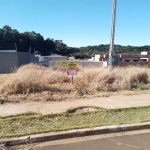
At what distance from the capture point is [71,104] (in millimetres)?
6039

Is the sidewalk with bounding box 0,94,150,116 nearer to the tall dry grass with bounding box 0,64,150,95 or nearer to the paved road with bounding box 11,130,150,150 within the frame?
the tall dry grass with bounding box 0,64,150,95

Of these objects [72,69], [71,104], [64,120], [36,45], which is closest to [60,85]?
[72,69]

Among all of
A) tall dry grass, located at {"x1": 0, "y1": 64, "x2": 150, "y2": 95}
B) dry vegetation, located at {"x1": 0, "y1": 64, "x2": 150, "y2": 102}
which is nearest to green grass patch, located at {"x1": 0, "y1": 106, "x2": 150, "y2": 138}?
dry vegetation, located at {"x1": 0, "y1": 64, "x2": 150, "y2": 102}

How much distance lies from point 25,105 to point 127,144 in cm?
370

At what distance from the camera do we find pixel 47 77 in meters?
9.54

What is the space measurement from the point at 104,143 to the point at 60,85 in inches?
229

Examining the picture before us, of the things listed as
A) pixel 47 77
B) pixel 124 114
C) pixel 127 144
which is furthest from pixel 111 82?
pixel 127 144

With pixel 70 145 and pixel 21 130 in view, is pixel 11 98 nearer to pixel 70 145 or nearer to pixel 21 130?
pixel 21 130

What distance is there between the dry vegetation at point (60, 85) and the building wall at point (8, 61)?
33.6ft

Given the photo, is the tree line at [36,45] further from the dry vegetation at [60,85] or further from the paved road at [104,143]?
the paved road at [104,143]

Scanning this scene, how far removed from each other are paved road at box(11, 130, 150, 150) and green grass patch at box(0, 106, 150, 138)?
1.27 feet

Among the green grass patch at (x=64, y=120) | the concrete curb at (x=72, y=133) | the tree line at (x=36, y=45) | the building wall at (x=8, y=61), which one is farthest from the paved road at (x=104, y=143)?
the tree line at (x=36, y=45)

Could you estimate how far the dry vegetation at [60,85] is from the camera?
22.9ft

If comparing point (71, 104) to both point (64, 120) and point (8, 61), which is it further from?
point (8, 61)
